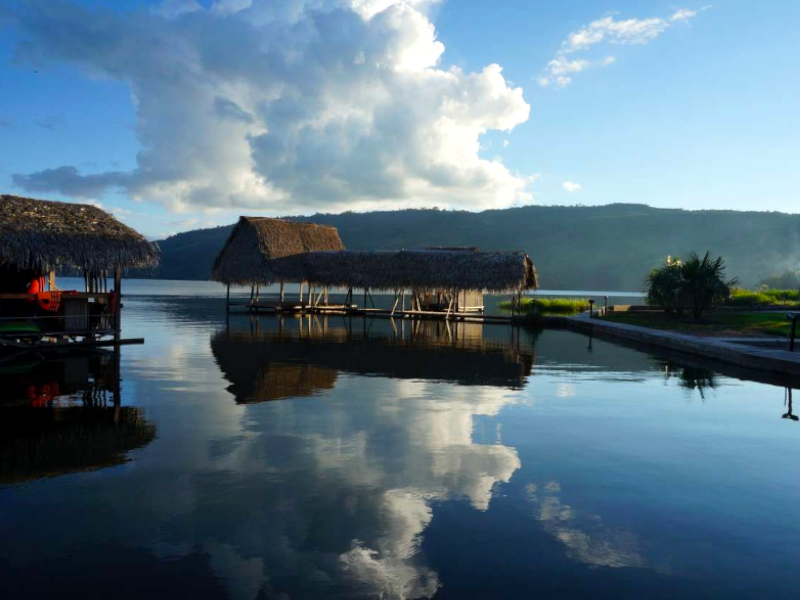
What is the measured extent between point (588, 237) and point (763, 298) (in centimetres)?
9012

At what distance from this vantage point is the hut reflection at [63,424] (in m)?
6.59

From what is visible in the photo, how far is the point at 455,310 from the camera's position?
114ft

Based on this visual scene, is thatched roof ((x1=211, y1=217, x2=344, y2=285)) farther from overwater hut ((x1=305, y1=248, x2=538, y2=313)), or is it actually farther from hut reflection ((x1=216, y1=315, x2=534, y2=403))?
hut reflection ((x1=216, y1=315, x2=534, y2=403))

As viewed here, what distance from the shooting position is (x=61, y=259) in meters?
15.6

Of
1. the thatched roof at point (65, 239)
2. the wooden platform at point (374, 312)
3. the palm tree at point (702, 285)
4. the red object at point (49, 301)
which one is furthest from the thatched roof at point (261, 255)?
the red object at point (49, 301)

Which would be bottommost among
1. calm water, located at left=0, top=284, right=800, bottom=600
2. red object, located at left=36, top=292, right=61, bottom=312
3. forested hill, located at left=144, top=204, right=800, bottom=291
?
calm water, located at left=0, top=284, right=800, bottom=600

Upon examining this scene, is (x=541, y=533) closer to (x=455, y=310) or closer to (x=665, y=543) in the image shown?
(x=665, y=543)

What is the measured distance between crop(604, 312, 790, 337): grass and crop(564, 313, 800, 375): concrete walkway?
237cm

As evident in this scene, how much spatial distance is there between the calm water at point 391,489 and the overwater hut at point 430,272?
19.0 m

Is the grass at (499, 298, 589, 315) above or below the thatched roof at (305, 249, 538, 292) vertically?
below

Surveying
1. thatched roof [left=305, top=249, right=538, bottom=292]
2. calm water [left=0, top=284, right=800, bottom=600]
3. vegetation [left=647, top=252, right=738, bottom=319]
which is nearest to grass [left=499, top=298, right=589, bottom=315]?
thatched roof [left=305, top=249, right=538, bottom=292]

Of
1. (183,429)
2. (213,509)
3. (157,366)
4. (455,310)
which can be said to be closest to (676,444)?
(213,509)

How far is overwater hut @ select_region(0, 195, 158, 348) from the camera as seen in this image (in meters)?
15.1

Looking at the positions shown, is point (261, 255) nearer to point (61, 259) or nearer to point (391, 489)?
point (61, 259)
